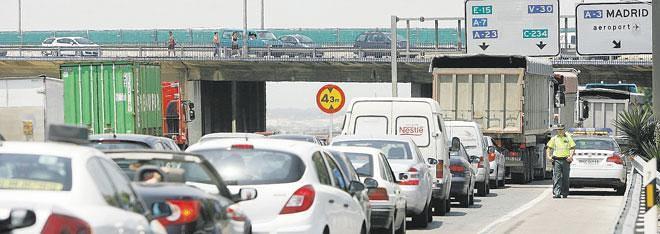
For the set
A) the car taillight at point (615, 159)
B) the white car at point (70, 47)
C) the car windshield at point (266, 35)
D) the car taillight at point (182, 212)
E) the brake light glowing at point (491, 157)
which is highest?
the car windshield at point (266, 35)

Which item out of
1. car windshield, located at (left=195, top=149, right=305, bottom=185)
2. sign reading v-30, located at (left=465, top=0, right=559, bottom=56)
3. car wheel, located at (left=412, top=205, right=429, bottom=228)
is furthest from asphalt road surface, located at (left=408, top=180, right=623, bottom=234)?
sign reading v-30, located at (left=465, top=0, right=559, bottom=56)

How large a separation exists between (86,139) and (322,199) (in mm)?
5070

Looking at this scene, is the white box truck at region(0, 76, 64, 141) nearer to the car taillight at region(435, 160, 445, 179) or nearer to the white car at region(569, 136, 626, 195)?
the car taillight at region(435, 160, 445, 179)

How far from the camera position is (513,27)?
176ft

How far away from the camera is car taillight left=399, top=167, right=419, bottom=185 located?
2269 centimetres

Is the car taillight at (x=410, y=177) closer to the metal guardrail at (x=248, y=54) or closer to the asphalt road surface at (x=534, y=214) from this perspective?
the asphalt road surface at (x=534, y=214)

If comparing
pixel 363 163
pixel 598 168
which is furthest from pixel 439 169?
pixel 598 168

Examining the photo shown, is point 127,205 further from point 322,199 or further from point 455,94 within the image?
point 455,94

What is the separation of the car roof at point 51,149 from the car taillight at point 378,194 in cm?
1020

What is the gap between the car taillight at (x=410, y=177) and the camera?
22.7 meters

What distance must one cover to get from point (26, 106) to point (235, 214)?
68.2ft

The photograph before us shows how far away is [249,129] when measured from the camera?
85.2m

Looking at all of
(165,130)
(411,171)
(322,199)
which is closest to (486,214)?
(411,171)

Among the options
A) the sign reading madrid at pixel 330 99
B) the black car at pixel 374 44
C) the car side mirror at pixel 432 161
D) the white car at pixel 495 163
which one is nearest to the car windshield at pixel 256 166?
the car side mirror at pixel 432 161
